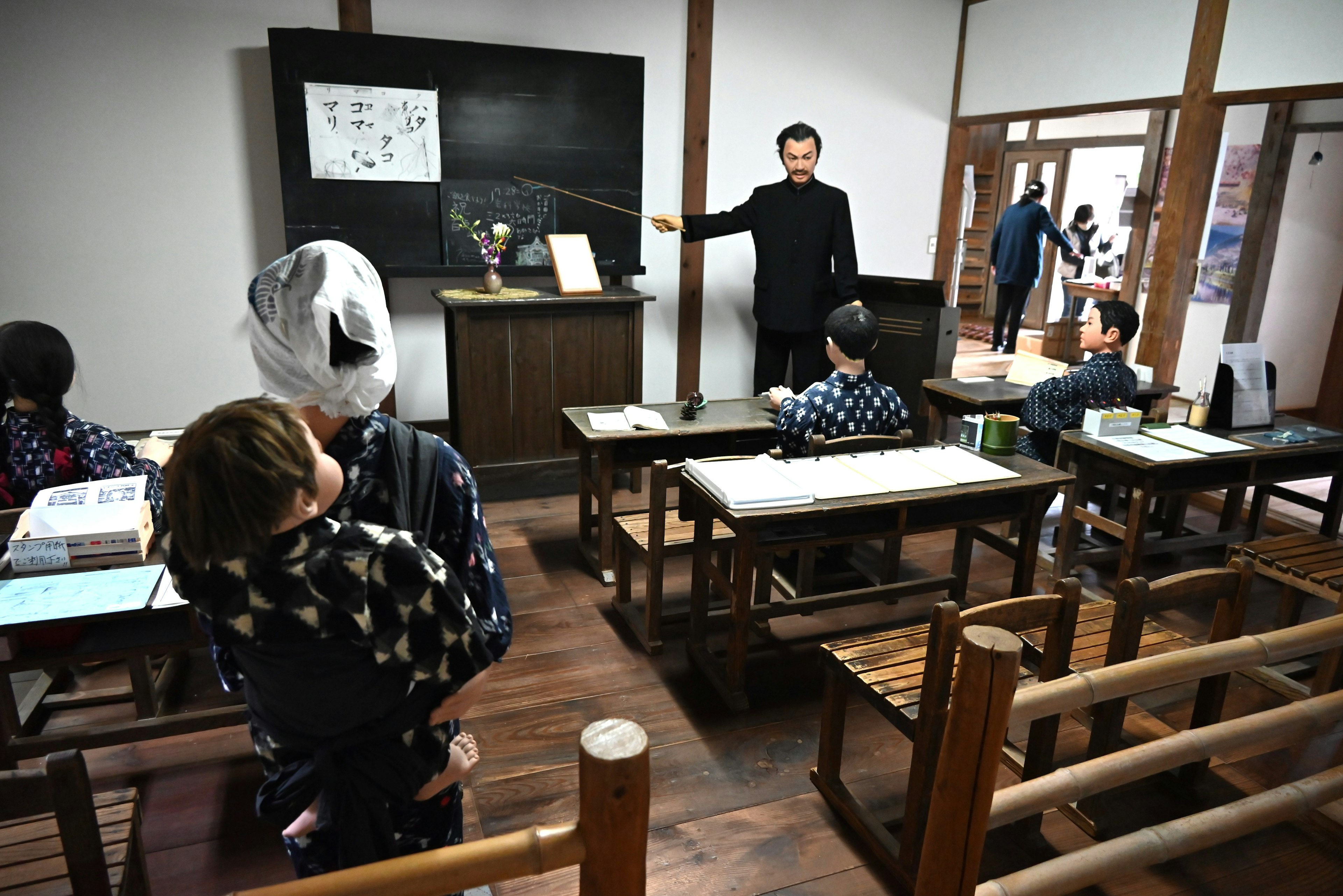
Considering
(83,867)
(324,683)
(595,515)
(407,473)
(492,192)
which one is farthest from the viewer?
(492,192)

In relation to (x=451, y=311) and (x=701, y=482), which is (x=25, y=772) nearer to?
(x=701, y=482)

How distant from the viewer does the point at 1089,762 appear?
145cm

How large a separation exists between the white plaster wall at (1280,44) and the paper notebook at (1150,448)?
6.22 feet

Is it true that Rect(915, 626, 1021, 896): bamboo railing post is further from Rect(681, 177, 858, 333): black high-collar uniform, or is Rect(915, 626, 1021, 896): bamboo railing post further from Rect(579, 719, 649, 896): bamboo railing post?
Rect(681, 177, 858, 333): black high-collar uniform

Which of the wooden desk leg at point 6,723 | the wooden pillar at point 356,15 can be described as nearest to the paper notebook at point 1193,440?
the wooden desk leg at point 6,723

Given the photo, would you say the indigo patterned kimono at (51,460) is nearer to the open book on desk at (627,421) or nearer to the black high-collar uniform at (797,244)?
the open book on desk at (627,421)

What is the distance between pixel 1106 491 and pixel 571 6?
3849 millimetres

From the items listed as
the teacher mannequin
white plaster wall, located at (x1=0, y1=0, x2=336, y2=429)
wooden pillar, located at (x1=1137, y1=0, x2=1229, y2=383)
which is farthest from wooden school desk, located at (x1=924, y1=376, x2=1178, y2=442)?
white plaster wall, located at (x1=0, y1=0, x2=336, y2=429)

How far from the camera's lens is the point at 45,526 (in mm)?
2109

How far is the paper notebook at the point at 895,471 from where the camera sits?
104 inches

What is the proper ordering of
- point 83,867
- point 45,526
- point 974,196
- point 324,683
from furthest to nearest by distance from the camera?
point 974,196
point 45,526
point 324,683
point 83,867

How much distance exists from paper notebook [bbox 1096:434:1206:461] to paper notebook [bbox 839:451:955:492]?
1.00 meters

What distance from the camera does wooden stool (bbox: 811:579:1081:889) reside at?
1.73 m

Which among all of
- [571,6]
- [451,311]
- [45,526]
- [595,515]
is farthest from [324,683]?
[571,6]
